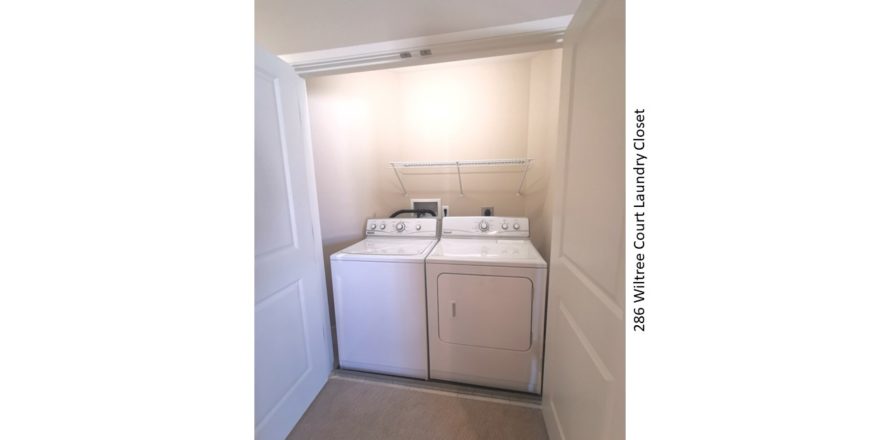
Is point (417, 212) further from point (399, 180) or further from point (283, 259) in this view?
point (283, 259)

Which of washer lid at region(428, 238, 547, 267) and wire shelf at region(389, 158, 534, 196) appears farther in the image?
wire shelf at region(389, 158, 534, 196)

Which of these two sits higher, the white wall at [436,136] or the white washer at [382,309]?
the white wall at [436,136]

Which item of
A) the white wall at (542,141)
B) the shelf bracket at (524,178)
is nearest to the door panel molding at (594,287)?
the white wall at (542,141)

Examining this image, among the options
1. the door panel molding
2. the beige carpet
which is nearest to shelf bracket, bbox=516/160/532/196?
the door panel molding

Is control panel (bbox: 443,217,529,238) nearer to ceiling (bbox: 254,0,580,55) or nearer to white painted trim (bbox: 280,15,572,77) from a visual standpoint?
white painted trim (bbox: 280,15,572,77)

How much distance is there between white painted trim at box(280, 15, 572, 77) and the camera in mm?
1195

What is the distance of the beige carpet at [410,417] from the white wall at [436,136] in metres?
1.06

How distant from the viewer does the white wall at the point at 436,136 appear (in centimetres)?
210

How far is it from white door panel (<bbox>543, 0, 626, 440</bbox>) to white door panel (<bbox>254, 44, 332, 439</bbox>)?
141cm

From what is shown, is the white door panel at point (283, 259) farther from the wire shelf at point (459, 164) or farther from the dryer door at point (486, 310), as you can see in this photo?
the wire shelf at point (459, 164)
